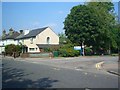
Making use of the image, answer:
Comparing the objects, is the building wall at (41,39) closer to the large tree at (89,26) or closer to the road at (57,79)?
the large tree at (89,26)

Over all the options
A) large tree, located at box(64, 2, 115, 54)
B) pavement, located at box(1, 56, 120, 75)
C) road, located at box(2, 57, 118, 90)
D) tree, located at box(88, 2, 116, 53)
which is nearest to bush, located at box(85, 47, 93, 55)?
large tree, located at box(64, 2, 115, 54)

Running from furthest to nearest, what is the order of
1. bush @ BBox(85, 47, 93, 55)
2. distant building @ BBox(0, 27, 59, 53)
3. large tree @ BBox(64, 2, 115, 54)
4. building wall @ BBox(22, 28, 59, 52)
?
1. building wall @ BBox(22, 28, 59, 52)
2. distant building @ BBox(0, 27, 59, 53)
3. bush @ BBox(85, 47, 93, 55)
4. large tree @ BBox(64, 2, 115, 54)

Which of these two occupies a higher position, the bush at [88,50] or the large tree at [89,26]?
the large tree at [89,26]

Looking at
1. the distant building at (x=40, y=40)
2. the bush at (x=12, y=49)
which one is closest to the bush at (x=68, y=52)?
the bush at (x=12, y=49)

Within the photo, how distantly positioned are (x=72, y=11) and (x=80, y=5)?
255 cm

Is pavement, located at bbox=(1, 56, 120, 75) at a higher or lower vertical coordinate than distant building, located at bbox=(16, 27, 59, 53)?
lower

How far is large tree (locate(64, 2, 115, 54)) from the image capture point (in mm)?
65312

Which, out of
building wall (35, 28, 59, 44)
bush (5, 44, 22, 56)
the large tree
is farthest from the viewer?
building wall (35, 28, 59, 44)

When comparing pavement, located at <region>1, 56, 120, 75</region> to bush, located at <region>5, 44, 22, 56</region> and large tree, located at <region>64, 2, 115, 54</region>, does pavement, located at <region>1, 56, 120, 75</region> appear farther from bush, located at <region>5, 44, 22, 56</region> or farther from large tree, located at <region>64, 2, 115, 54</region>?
bush, located at <region>5, 44, 22, 56</region>

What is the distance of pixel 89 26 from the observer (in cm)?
6481

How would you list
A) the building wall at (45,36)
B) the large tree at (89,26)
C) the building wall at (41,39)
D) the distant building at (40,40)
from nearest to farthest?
the large tree at (89,26)
the distant building at (40,40)
the building wall at (41,39)
the building wall at (45,36)

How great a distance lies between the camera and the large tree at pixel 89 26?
214ft

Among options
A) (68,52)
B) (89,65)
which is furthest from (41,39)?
(89,65)

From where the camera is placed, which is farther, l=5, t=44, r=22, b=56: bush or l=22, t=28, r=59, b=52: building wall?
l=22, t=28, r=59, b=52: building wall
